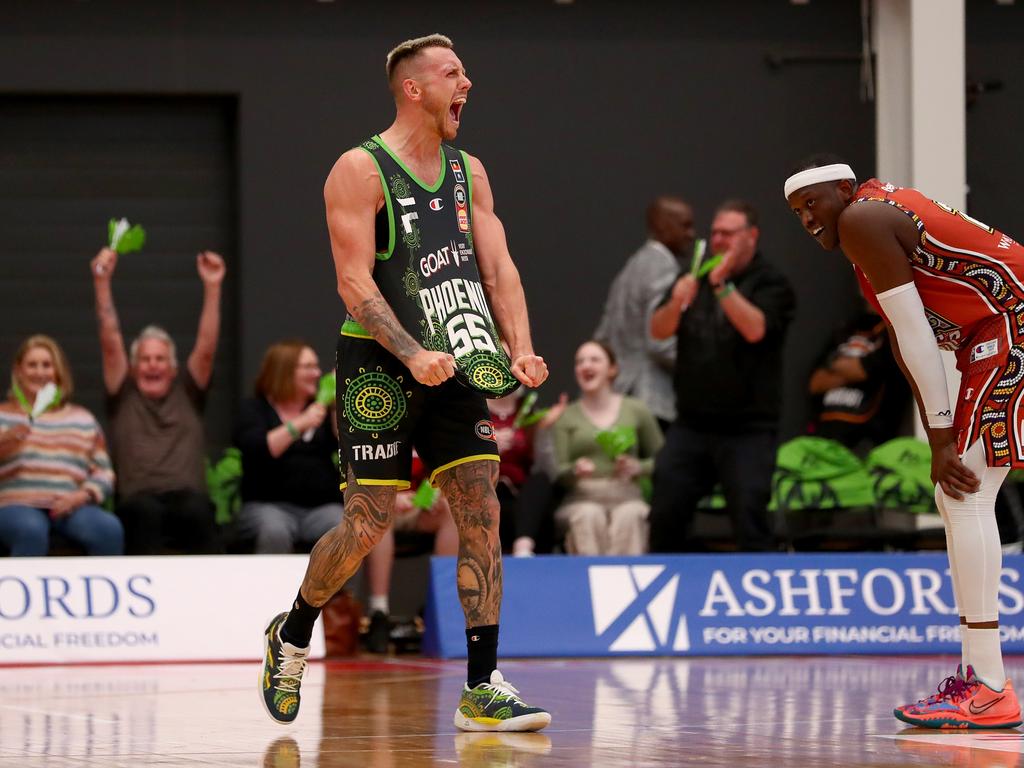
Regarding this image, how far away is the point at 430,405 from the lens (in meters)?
4.81

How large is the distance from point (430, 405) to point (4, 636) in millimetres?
3639

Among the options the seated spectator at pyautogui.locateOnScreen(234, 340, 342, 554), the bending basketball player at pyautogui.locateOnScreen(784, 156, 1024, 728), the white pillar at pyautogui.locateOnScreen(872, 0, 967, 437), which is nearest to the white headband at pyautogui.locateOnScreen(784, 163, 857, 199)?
the bending basketball player at pyautogui.locateOnScreen(784, 156, 1024, 728)

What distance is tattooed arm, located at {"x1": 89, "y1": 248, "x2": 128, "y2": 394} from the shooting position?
28.5 ft

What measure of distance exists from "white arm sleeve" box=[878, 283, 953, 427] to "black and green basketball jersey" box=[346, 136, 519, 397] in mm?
1097

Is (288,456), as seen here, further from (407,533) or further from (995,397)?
(995,397)

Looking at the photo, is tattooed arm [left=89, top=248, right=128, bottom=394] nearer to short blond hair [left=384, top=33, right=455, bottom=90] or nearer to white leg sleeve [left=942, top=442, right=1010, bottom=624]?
short blond hair [left=384, top=33, right=455, bottom=90]

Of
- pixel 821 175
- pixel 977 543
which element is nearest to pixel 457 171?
pixel 821 175

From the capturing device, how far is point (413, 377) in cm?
471

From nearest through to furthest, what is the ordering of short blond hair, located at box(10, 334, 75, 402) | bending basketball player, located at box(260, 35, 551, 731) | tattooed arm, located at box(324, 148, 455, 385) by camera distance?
1. tattooed arm, located at box(324, 148, 455, 385)
2. bending basketball player, located at box(260, 35, 551, 731)
3. short blond hair, located at box(10, 334, 75, 402)

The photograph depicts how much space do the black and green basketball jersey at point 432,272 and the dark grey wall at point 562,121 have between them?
5615 mm

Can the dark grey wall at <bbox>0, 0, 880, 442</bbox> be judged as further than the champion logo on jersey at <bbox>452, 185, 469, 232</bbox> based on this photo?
Yes

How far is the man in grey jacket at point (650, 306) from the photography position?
946 cm

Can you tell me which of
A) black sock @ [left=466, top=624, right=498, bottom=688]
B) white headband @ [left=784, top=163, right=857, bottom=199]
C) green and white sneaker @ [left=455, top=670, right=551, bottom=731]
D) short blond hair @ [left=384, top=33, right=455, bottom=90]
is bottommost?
green and white sneaker @ [left=455, top=670, right=551, bottom=731]

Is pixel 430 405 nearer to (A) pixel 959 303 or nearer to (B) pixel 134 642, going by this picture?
(A) pixel 959 303
